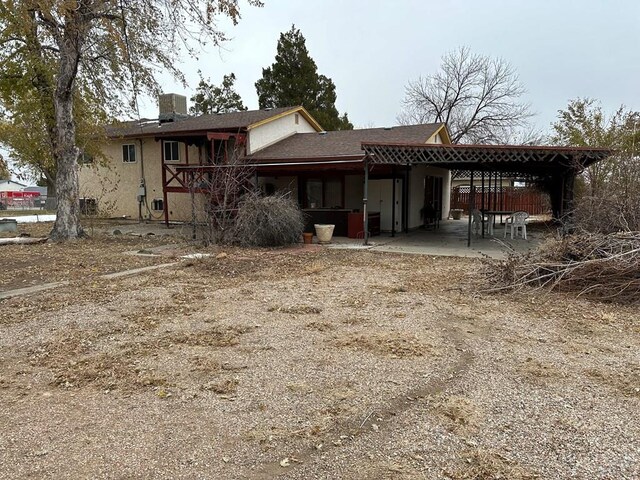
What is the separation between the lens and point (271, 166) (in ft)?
51.8

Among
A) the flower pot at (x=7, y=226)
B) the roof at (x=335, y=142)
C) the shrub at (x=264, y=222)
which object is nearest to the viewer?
the shrub at (x=264, y=222)

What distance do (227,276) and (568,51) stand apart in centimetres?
1873

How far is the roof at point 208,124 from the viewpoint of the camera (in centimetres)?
1755

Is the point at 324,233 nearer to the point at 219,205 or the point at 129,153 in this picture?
the point at 219,205

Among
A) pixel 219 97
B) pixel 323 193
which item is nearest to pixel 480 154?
pixel 323 193

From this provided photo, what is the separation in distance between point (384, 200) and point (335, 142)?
2982 millimetres

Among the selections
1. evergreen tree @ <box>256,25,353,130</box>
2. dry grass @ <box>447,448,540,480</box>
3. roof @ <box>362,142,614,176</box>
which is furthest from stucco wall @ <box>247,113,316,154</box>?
dry grass @ <box>447,448,540,480</box>

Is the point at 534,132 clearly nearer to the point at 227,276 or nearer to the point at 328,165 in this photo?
the point at 328,165

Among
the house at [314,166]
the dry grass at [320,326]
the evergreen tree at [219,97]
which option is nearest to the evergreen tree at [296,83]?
the evergreen tree at [219,97]

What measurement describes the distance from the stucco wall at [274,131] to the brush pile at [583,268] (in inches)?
472

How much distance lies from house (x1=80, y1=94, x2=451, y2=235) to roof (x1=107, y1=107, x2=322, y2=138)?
0.17 ft

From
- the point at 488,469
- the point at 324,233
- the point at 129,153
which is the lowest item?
the point at 488,469

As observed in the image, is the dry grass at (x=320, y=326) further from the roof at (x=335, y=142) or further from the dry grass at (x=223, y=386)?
the roof at (x=335, y=142)

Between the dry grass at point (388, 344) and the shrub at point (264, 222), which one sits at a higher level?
the shrub at point (264, 222)
